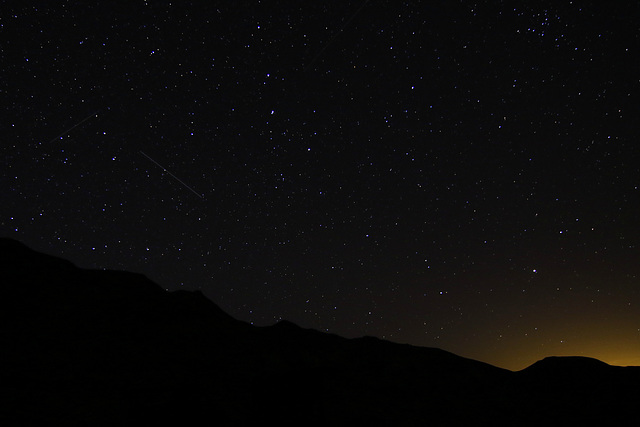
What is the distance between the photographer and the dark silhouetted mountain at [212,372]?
36.6 feet

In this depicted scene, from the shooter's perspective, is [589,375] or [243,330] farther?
[243,330]

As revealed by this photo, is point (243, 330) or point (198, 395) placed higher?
point (243, 330)

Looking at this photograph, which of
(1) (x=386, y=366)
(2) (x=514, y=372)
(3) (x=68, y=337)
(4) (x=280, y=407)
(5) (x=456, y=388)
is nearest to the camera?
(4) (x=280, y=407)

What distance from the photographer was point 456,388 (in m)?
16.7

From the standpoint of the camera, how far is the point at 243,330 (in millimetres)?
18984

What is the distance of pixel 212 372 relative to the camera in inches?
547

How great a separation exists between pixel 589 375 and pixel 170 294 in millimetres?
18611

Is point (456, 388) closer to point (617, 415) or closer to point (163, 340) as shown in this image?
point (617, 415)

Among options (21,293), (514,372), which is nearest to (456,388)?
(514,372)

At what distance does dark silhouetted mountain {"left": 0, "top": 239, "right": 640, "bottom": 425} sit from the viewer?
1116 cm

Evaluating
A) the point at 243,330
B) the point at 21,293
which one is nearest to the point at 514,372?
the point at 243,330

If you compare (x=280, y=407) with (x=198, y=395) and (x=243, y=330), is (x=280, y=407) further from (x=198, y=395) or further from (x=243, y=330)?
(x=243, y=330)

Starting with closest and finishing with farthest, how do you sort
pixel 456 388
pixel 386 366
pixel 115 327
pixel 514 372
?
1. pixel 115 327
2. pixel 456 388
3. pixel 386 366
4. pixel 514 372

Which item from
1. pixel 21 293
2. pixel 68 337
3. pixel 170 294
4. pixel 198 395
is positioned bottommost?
pixel 198 395
